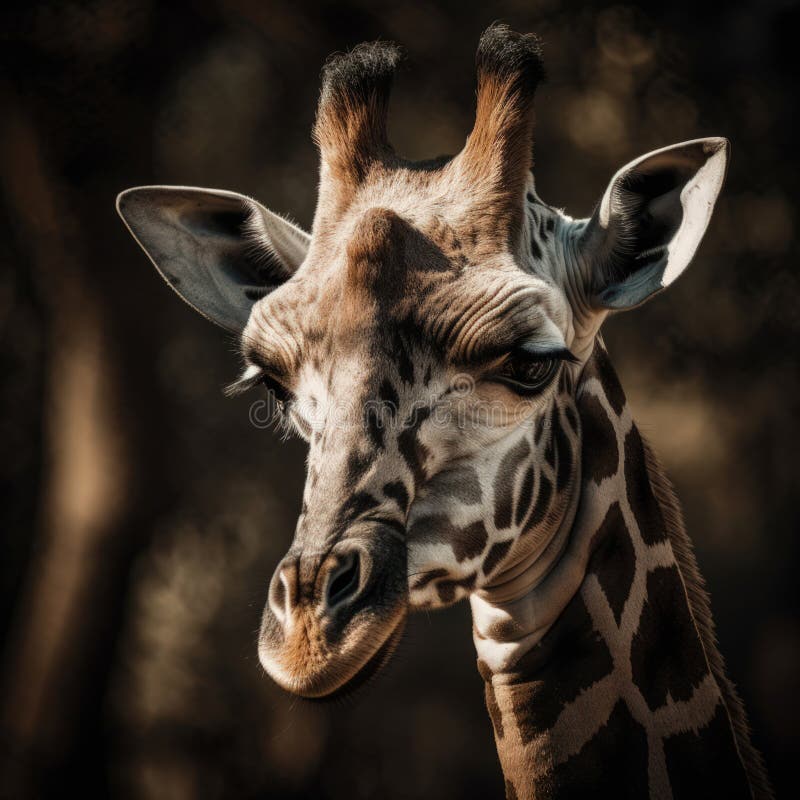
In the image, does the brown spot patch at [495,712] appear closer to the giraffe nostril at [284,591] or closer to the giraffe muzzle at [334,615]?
the giraffe muzzle at [334,615]

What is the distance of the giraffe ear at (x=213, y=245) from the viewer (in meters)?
2.66

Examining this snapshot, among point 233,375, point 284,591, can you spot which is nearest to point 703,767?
point 284,591

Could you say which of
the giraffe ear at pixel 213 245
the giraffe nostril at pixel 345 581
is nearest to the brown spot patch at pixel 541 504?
the giraffe nostril at pixel 345 581

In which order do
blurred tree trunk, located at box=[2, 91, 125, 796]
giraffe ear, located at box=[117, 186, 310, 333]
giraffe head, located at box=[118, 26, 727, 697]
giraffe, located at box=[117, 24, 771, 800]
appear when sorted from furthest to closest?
blurred tree trunk, located at box=[2, 91, 125, 796]
giraffe ear, located at box=[117, 186, 310, 333]
giraffe, located at box=[117, 24, 771, 800]
giraffe head, located at box=[118, 26, 727, 697]

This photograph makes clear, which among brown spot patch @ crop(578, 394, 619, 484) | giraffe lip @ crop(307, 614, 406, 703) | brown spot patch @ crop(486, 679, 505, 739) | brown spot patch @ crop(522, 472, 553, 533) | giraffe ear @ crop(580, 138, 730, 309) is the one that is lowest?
brown spot patch @ crop(486, 679, 505, 739)

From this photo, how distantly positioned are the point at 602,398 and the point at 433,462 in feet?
2.27

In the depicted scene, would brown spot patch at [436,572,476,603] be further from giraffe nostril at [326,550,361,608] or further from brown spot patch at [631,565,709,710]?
brown spot patch at [631,565,709,710]

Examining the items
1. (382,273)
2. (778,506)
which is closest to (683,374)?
(778,506)

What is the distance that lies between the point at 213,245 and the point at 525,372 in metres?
1.19

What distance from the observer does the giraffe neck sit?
2.21m

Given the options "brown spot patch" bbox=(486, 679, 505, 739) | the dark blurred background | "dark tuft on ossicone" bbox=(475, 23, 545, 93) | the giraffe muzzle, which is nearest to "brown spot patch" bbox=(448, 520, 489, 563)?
the giraffe muzzle

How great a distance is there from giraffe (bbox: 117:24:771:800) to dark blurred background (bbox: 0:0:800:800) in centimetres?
250

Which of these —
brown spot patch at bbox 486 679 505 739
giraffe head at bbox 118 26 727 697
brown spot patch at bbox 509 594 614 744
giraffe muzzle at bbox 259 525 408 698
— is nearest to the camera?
giraffe muzzle at bbox 259 525 408 698

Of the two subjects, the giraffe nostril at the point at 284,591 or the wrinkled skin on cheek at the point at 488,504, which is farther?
the wrinkled skin on cheek at the point at 488,504
